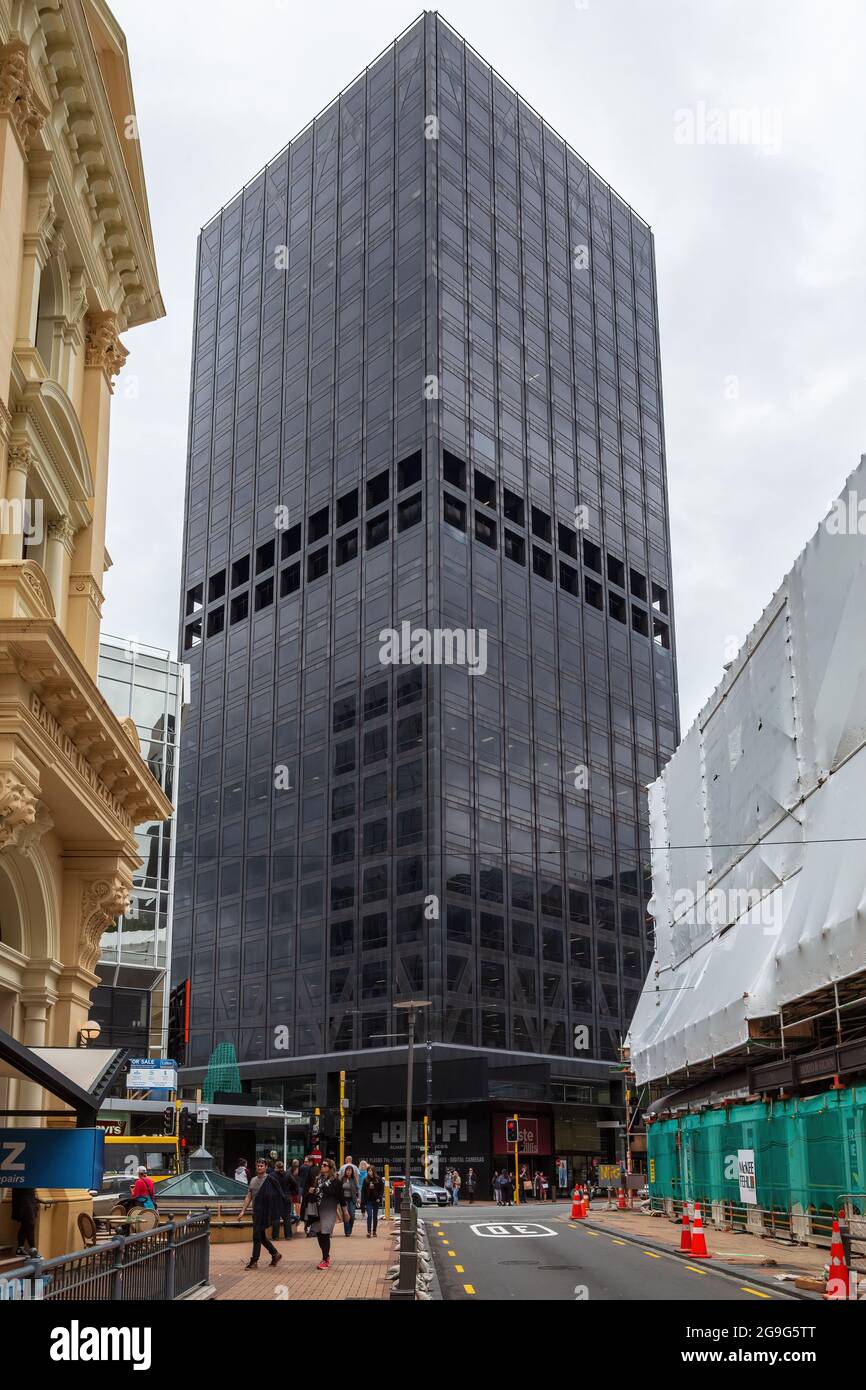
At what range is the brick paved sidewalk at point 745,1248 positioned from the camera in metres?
20.3

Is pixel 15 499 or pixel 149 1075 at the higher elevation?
pixel 15 499

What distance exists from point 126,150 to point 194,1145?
209ft

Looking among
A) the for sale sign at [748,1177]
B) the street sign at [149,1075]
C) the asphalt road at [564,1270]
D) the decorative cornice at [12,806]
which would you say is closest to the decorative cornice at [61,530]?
the decorative cornice at [12,806]

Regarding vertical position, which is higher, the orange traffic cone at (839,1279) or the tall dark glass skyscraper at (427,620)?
the tall dark glass skyscraper at (427,620)

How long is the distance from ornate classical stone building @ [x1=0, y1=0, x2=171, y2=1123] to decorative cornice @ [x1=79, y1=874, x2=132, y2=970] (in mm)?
32

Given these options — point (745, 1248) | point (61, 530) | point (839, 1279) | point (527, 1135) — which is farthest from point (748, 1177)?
point (527, 1135)

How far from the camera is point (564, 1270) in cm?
2091

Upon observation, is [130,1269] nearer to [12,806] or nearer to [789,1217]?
[12,806]

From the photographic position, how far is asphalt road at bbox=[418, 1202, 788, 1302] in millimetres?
17219

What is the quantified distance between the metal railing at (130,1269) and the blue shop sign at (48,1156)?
0.78 meters

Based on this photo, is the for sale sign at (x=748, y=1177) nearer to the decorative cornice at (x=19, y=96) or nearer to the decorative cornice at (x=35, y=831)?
the decorative cornice at (x=35, y=831)

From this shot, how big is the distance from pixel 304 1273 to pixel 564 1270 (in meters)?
4.16
